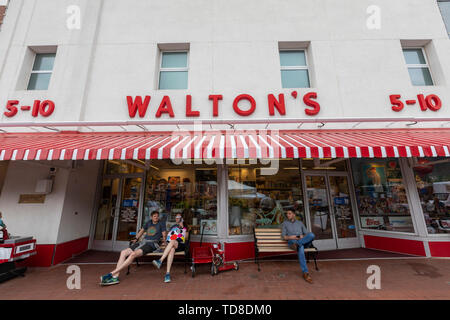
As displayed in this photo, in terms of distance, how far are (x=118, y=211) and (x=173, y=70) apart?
5348 mm

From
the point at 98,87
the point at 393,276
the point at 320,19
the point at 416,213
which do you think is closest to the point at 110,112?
the point at 98,87

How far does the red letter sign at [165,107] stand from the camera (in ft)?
19.2

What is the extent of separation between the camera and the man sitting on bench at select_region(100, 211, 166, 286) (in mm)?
4250

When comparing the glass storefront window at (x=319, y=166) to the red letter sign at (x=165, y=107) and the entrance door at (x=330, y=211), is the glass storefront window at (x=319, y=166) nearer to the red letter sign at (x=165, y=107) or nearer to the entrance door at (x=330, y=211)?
the entrance door at (x=330, y=211)

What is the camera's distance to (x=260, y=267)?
5.12 m

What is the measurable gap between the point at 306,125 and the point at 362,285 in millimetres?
4006

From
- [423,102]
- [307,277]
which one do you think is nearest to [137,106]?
[307,277]

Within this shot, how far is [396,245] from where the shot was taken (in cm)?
605

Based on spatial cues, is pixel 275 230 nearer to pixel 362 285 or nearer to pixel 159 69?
pixel 362 285

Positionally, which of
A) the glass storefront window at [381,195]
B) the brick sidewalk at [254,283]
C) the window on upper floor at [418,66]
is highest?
the window on upper floor at [418,66]

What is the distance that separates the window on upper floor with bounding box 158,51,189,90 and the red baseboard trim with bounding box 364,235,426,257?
8.04 m

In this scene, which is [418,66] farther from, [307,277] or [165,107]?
[165,107]

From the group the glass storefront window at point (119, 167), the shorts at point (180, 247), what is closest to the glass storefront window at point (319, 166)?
the shorts at point (180, 247)

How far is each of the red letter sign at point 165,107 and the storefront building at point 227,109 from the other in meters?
0.03
